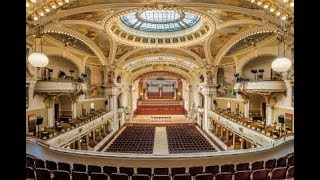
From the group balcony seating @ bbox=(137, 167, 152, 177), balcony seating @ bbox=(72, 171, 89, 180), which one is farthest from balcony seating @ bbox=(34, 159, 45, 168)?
balcony seating @ bbox=(137, 167, 152, 177)

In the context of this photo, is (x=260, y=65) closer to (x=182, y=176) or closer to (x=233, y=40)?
(x=233, y=40)

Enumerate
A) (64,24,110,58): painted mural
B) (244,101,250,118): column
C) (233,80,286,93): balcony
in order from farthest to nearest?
(244,101,250,118): column < (64,24,110,58): painted mural < (233,80,286,93): balcony

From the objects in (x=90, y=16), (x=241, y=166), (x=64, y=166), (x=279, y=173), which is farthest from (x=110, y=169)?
(x=90, y=16)

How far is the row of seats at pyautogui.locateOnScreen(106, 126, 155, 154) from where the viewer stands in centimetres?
1523

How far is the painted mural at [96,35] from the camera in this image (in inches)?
509

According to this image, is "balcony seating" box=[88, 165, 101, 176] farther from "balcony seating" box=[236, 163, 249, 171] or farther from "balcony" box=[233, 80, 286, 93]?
"balcony" box=[233, 80, 286, 93]

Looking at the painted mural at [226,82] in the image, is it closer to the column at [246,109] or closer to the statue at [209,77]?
the statue at [209,77]

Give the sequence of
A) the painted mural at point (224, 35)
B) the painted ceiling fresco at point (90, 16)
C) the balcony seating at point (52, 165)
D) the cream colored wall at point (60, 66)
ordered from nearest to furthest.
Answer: the balcony seating at point (52, 165)
the painted ceiling fresco at point (90, 16)
the painted mural at point (224, 35)
the cream colored wall at point (60, 66)

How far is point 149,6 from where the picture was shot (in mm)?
9430

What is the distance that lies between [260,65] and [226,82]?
3.82 m

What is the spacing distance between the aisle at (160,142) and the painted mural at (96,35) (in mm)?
8080

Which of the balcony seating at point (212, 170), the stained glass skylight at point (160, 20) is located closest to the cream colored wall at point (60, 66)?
the stained glass skylight at point (160, 20)

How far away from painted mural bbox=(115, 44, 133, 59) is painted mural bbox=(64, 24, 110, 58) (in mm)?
845
